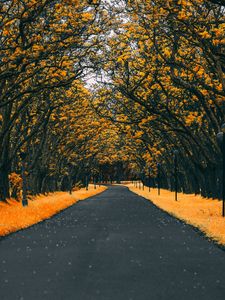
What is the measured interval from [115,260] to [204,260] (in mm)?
1737

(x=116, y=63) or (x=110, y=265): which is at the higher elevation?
(x=116, y=63)

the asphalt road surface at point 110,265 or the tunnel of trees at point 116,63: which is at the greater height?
the tunnel of trees at point 116,63

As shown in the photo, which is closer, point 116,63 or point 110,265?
point 110,265

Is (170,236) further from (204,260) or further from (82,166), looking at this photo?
(82,166)

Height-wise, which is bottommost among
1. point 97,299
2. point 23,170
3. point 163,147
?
point 97,299

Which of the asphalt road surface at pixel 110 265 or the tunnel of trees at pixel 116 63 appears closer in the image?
the asphalt road surface at pixel 110 265

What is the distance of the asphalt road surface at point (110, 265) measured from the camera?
29.2 feet

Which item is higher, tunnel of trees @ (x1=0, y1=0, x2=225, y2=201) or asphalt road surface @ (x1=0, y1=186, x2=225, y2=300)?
tunnel of trees @ (x1=0, y1=0, x2=225, y2=201)

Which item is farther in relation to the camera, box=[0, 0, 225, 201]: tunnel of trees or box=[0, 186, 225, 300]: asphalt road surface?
box=[0, 0, 225, 201]: tunnel of trees

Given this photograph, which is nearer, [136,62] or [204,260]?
[204,260]

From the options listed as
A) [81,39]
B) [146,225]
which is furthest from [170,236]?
[81,39]

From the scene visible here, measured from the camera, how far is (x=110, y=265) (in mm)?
11750

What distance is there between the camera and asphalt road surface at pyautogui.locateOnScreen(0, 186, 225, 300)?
891 centimetres

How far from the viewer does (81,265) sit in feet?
38.5
